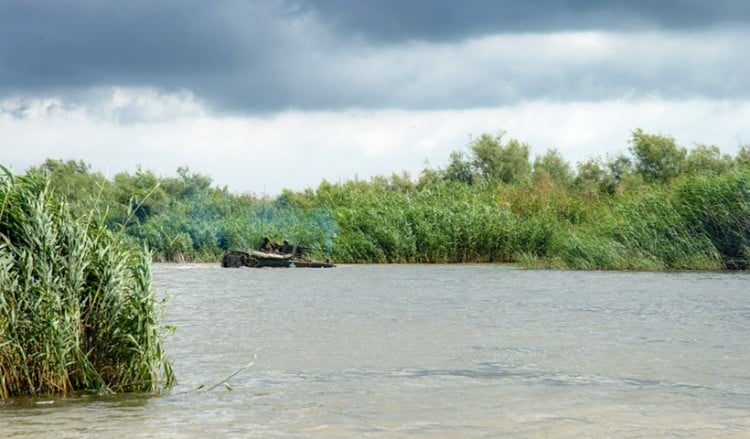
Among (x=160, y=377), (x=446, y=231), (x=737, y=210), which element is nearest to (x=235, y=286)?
(x=446, y=231)

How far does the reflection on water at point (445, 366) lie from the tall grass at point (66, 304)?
334 millimetres

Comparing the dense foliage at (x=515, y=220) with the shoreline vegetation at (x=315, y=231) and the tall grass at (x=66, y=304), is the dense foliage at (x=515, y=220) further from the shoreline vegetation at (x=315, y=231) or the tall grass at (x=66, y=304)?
the tall grass at (x=66, y=304)

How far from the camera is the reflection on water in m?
11.6

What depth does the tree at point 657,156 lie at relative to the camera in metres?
73.7

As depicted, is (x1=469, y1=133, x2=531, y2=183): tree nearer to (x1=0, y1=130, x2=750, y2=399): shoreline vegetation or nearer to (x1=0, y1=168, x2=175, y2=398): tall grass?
(x1=0, y1=130, x2=750, y2=399): shoreline vegetation

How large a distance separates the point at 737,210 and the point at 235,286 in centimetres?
1764

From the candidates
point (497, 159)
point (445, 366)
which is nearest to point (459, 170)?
point (497, 159)

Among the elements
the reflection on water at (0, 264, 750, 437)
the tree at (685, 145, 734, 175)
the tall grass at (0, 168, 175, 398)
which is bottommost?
the reflection on water at (0, 264, 750, 437)

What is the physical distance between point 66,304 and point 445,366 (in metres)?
6.65

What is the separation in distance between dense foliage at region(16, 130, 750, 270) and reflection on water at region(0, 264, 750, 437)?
551 centimetres

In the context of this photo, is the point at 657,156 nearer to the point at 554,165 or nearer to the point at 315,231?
the point at 554,165

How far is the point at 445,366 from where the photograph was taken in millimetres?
16516

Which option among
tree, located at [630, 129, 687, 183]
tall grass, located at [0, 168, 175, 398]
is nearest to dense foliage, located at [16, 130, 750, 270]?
tree, located at [630, 129, 687, 183]

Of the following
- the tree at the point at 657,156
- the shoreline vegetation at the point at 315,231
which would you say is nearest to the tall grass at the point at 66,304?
the shoreline vegetation at the point at 315,231
